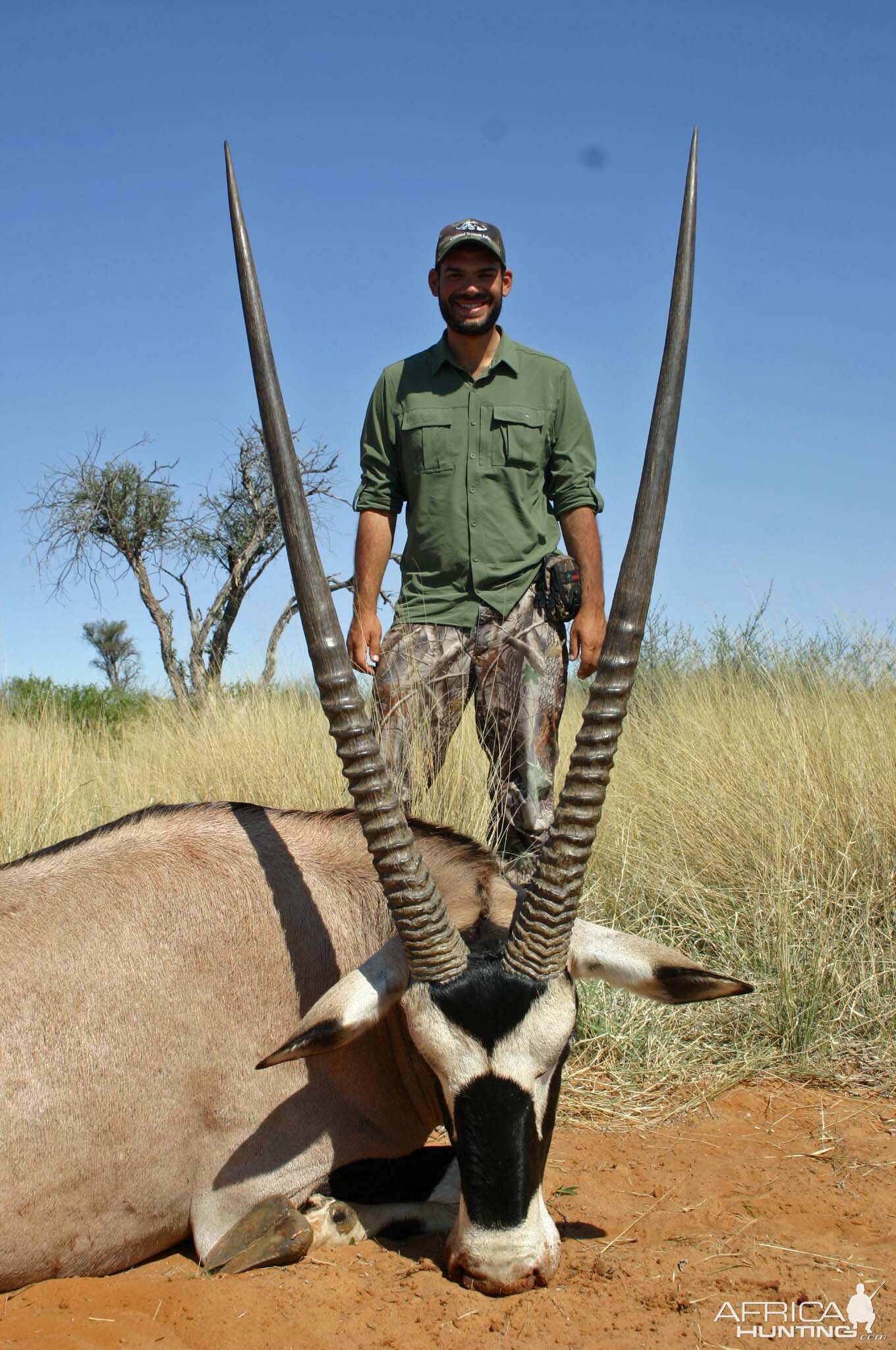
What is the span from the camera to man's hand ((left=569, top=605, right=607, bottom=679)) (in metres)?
5.10

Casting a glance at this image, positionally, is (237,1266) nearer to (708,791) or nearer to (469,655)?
(469,655)

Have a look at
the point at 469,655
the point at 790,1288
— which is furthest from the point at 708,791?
the point at 790,1288

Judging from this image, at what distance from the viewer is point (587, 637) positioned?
16.7ft

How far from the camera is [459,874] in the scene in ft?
11.7

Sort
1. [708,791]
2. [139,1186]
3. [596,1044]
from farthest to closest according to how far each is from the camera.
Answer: [708,791]
[596,1044]
[139,1186]

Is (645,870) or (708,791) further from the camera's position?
(708,791)

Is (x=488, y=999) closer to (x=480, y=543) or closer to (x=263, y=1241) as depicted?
(x=263, y=1241)

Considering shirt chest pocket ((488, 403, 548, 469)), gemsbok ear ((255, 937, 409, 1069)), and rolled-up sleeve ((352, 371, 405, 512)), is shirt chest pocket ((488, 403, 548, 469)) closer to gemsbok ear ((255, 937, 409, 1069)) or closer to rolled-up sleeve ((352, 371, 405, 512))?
rolled-up sleeve ((352, 371, 405, 512))

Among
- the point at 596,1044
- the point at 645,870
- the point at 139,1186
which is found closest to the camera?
the point at 139,1186

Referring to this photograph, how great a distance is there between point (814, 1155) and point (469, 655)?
250 centimetres

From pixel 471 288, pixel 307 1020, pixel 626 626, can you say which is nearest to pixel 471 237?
pixel 471 288

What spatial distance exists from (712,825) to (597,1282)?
3631 mm

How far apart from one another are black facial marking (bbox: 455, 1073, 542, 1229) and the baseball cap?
3.71 meters

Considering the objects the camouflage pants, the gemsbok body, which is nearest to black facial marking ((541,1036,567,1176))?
the gemsbok body
